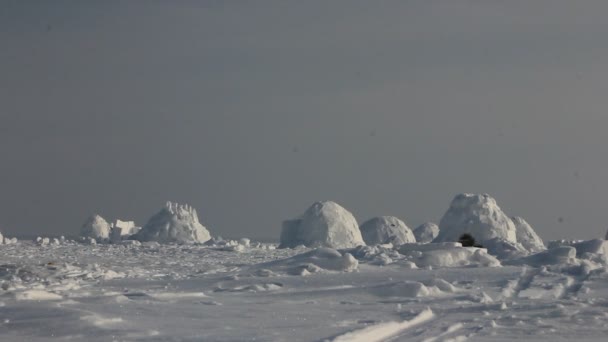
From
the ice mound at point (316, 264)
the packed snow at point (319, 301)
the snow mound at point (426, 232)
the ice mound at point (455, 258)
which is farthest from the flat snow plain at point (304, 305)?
the snow mound at point (426, 232)

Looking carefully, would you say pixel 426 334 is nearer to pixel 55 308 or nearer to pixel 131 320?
pixel 131 320

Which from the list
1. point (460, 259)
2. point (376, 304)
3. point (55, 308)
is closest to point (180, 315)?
point (55, 308)

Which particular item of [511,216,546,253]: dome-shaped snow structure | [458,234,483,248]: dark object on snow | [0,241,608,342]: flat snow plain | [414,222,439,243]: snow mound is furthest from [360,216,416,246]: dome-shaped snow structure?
[0,241,608,342]: flat snow plain

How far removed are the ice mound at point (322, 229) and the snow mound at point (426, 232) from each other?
22.7 ft

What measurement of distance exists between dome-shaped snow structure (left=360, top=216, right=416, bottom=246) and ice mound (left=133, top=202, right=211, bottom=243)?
9.74m

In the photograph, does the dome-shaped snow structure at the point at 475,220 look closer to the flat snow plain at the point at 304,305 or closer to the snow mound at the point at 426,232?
the snow mound at the point at 426,232

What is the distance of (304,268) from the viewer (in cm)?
1455

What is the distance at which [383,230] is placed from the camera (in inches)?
1686

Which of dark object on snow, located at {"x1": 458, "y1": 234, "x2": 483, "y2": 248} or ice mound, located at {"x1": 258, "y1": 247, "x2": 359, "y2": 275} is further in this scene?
dark object on snow, located at {"x1": 458, "y1": 234, "x2": 483, "y2": 248}

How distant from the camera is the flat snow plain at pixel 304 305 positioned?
25.3 ft

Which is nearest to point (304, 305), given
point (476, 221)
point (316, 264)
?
point (316, 264)

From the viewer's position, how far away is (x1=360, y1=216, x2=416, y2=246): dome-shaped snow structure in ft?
137

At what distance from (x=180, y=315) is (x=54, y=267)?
711 cm

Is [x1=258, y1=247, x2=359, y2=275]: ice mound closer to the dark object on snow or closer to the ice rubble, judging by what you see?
the dark object on snow
